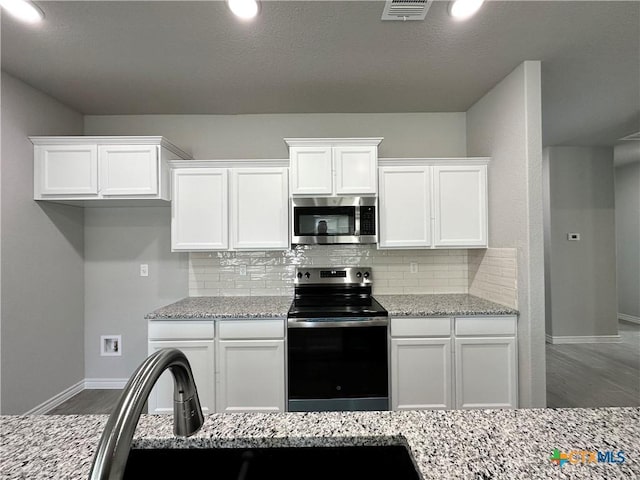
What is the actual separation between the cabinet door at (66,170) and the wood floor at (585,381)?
1.87 m

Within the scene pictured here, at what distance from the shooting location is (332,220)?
2.81m

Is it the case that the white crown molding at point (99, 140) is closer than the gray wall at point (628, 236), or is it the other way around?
the white crown molding at point (99, 140)

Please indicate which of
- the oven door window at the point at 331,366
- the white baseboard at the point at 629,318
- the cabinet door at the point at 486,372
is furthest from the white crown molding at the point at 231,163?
the white baseboard at the point at 629,318

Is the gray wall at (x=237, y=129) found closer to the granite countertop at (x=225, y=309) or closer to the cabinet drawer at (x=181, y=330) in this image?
the granite countertop at (x=225, y=309)

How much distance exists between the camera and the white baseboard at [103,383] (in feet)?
10.4

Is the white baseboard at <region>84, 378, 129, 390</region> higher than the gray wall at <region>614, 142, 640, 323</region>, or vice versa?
the gray wall at <region>614, 142, 640, 323</region>

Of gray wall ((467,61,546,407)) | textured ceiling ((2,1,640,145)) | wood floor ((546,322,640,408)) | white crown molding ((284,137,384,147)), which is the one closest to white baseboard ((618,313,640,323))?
wood floor ((546,322,640,408))

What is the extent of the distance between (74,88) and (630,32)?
4095 millimetres

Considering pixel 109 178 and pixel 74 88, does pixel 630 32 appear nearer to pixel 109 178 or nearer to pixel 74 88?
pixel 109 178

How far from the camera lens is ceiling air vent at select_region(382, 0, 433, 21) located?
1.73 m

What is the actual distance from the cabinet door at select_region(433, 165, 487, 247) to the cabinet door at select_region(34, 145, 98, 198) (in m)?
2.93

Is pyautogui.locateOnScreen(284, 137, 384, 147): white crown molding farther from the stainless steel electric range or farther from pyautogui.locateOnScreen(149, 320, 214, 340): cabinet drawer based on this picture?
pyautogui.locateOnScreen(149, 320, 214, 340): cabinet drawer

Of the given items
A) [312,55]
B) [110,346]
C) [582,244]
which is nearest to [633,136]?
[582,244]

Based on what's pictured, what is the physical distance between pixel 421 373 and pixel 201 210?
7.39ft
